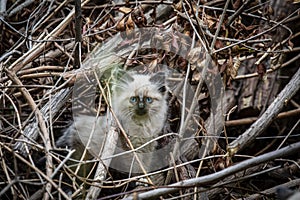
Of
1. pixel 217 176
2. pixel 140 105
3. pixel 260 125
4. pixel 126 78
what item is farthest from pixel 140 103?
pixel 217 176

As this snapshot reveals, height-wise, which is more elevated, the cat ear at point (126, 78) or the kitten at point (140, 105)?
the cat ear at point (126, 78)

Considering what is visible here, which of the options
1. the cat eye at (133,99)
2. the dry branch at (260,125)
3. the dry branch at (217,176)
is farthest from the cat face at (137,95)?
the dry branch at (217,176)

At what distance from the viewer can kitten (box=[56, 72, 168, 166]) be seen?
11.4 feet

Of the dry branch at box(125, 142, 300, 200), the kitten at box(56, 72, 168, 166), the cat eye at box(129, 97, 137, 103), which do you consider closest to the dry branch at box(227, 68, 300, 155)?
the kitten at box(56, 72, 168, 166)

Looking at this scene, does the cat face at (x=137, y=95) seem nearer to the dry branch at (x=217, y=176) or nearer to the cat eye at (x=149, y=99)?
the cat eye at (x=149, y=99)

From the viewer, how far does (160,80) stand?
3.61 meters

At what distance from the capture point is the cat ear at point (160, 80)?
3.56m

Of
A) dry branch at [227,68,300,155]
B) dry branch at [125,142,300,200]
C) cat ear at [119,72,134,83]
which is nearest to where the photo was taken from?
dry branch at [125,142,300,200]

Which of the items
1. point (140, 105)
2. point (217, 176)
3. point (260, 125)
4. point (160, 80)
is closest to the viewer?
point (217, 176)

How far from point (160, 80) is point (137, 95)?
0.22m

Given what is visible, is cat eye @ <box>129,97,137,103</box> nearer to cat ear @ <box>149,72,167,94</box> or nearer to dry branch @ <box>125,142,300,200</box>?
cat ear @ <box>149,72,167,94</box>

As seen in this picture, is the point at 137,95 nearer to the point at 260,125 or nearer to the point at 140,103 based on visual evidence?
the point at 140,103

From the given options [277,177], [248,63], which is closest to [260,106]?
[248,63]

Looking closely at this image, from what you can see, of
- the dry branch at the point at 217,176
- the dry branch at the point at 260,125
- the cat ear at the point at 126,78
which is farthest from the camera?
the cat ear at the point at 126,78
